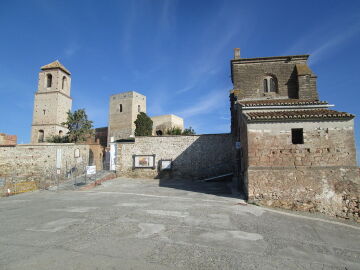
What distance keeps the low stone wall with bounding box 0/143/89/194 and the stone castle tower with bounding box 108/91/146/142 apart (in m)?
17.9

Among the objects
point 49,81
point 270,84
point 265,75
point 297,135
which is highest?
point 49,81

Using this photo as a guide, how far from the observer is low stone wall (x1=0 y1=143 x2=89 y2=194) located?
23.1m

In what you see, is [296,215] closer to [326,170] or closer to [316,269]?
[326,170]

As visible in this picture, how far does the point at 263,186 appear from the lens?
11.0 meters

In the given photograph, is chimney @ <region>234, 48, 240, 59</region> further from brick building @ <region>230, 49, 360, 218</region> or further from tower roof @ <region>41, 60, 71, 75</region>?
tower roof @ <region>41, 60, 71, 75</region>

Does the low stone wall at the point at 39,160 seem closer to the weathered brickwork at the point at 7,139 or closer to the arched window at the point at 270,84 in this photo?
the weathered brickwork at the point at 7,139

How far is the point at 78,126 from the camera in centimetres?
3369

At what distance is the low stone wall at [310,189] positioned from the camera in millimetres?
10453

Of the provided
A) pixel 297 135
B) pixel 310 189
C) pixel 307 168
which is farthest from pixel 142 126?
pixel 310 189

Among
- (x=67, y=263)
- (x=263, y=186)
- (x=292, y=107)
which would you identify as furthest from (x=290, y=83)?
(x=67, y=263)

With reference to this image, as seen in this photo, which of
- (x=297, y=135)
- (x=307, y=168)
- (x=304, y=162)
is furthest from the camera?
(x=297, y=135)

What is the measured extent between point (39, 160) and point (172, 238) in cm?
2208

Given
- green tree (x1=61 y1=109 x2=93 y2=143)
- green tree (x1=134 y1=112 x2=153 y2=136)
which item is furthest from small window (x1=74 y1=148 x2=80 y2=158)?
green tree (x1=134 y1=112 x2=153 y2=136)

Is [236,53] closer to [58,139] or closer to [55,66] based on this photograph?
[58,139]
